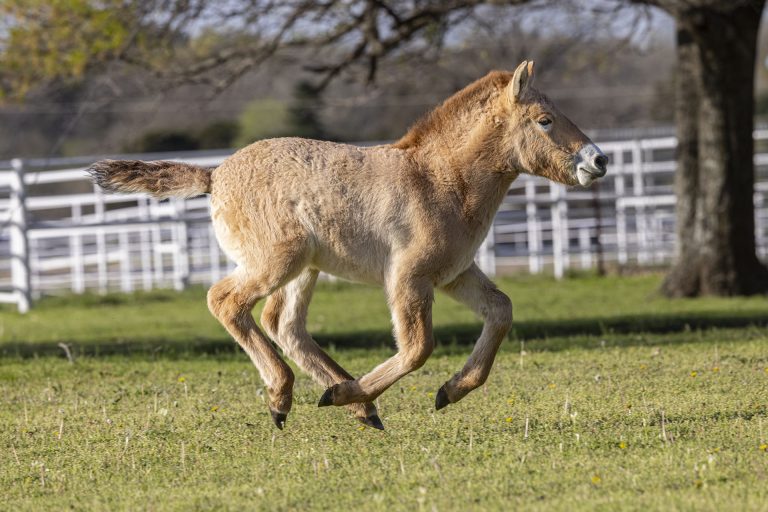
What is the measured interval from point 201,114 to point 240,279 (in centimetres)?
3539

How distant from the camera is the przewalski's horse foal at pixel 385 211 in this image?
6.45 m

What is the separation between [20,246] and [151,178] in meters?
11.4

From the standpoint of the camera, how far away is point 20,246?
17766 millimetres

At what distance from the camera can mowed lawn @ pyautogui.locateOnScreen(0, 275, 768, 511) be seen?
16.6 ft

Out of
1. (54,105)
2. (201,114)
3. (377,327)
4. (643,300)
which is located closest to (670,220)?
(643,300)

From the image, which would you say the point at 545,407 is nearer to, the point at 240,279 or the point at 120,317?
→ the point at 240,279

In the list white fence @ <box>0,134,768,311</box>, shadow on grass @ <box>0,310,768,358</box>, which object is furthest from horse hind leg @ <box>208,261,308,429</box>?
white fence @ <box>0,134,768,311</box>

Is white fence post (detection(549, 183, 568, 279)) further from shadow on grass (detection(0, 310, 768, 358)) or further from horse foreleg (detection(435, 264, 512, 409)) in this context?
horse foreleg (detection(435, 264, 512, 409))

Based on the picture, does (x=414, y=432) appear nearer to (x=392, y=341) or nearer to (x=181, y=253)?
(x=392, y=341)

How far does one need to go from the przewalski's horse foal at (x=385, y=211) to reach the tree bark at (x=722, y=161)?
8403 mm

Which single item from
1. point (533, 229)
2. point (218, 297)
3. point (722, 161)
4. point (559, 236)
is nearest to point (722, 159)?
point (722, 161)

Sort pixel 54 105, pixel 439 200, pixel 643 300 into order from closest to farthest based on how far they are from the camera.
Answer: pixel 439 200 < pixel 643 300 < pixel 54 105

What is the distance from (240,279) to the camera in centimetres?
667

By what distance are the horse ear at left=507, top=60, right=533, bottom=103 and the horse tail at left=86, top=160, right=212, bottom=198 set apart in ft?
5.78
